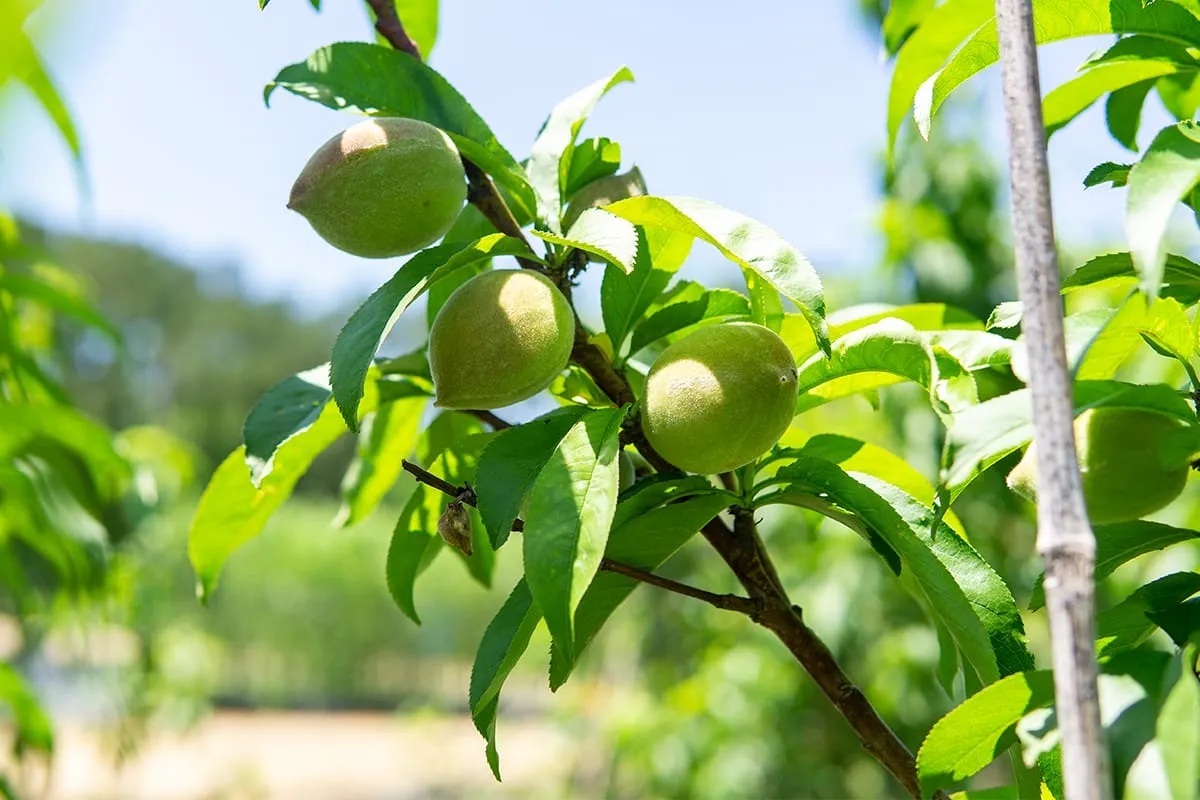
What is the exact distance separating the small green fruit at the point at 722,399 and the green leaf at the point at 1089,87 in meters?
0.18

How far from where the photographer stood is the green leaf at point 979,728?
35 cm

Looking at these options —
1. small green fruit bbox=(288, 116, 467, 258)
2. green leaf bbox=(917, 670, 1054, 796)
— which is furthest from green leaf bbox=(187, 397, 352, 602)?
green leaf bbox=(917, 670, 1054, 796)

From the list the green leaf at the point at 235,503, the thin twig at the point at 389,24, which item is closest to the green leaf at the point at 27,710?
the green leaf at the point at 235,503

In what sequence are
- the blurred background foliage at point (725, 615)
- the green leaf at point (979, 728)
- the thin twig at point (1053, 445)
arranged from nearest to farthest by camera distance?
the thin twig at point (1053, 445) < the green leaf at point (979, 728) < the blurred background foliage at point (725, 615)

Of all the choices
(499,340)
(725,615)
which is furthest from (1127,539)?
(725,615)

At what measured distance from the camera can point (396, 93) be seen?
52 centimetres

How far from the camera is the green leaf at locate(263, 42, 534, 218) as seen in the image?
510 mm

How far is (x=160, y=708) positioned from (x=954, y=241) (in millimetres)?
3087

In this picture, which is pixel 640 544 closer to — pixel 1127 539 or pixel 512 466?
pixel 512 466

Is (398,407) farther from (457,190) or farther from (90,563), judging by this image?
(90,563)

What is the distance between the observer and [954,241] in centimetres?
217

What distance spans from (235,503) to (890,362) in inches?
13.7

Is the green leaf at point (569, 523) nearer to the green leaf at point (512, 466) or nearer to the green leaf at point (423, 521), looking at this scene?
the green leaf at point (512, 466)

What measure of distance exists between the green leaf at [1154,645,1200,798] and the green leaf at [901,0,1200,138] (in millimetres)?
232
